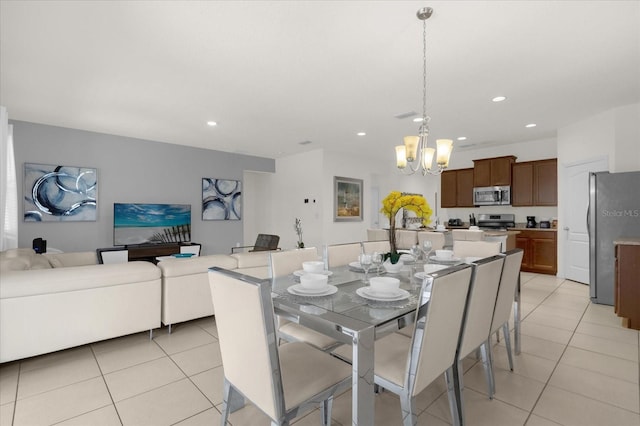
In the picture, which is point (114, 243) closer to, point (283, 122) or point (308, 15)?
point (283, 122)

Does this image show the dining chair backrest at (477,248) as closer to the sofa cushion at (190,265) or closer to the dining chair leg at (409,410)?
the dining chair leg at (409,410)

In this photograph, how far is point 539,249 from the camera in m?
5.61

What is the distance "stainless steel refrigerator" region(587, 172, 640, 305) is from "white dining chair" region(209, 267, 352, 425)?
4256mm

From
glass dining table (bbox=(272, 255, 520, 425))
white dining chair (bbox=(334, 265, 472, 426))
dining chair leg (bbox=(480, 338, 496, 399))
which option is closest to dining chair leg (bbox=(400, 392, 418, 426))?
white dining chair (bbox=(334, 265, 472, 426))

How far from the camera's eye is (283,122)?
474 cm

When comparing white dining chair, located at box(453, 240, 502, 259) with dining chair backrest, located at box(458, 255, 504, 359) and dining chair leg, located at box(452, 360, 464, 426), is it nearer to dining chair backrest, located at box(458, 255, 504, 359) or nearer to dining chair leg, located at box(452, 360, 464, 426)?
dining chair backrest, located at box(458, 255, 504, 359)

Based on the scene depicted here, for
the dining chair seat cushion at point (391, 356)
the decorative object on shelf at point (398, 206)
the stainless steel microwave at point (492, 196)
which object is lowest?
the dining chair seat cushion at point (391, 356)

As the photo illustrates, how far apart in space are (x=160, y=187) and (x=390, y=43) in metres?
5.31

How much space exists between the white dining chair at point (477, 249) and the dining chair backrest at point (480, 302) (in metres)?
1.01

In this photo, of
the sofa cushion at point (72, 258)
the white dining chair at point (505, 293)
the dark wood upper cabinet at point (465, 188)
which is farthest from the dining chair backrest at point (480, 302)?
the dark wood upper cabinet at point (465, 188)

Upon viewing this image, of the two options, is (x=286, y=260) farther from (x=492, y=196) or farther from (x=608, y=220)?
(x=492, y=196)

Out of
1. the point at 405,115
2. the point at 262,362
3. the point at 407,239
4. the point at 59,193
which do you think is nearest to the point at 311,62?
the point at 405,115

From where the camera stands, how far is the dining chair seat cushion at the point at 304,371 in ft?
4.05

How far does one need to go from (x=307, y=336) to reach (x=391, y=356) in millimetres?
584
